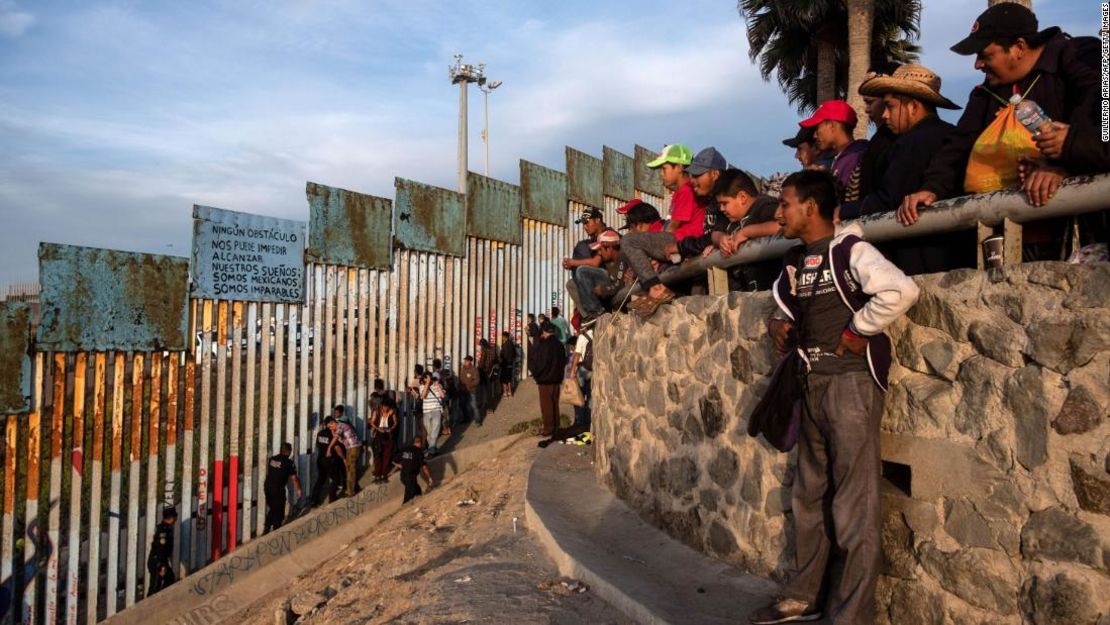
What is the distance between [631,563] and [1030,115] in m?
3.13

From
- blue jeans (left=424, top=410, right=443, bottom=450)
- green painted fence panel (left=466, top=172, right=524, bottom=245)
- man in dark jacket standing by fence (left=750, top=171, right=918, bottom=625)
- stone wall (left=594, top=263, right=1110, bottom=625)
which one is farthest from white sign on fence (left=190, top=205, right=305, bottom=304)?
man in dark jacket standing by fence (left=750, top=171, right=918, bottom=625)

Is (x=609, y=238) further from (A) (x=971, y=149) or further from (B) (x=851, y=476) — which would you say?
(B) (x=851, y=476)

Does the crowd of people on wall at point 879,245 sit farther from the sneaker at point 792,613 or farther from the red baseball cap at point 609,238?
the red baseball cap at point 609,238

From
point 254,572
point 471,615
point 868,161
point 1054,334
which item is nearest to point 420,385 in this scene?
point 254,572

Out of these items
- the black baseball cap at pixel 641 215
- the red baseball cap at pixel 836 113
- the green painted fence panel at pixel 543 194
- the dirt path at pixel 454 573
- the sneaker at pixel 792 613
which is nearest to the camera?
the sneaker at pixel 792 613

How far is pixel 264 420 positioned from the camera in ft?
39.9

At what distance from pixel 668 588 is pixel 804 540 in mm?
977

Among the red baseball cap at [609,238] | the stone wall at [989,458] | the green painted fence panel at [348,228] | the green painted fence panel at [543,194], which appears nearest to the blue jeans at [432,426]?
the green painted fence panel at [348,228]

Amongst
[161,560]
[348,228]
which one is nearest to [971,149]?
[161,560]

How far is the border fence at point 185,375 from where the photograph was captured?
10094mm

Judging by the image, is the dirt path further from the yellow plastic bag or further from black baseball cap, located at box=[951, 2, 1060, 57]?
black baseball cap, located at box=[951, 2, 1060, 57]

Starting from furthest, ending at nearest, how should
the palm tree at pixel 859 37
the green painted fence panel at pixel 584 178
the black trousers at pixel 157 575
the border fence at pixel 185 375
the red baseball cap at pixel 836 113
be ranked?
1. the green painted fence panel at pixel 584 178
2. the palm tree at pixel 859 37
3. the black trousers at pixel 157 575
4. the border fence at pixel 185 375
5. the red baseball cap at pixel 836 113

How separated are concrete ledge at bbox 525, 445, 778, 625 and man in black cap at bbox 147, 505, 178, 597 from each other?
6.12 m

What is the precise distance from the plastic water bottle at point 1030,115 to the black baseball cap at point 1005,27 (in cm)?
35
